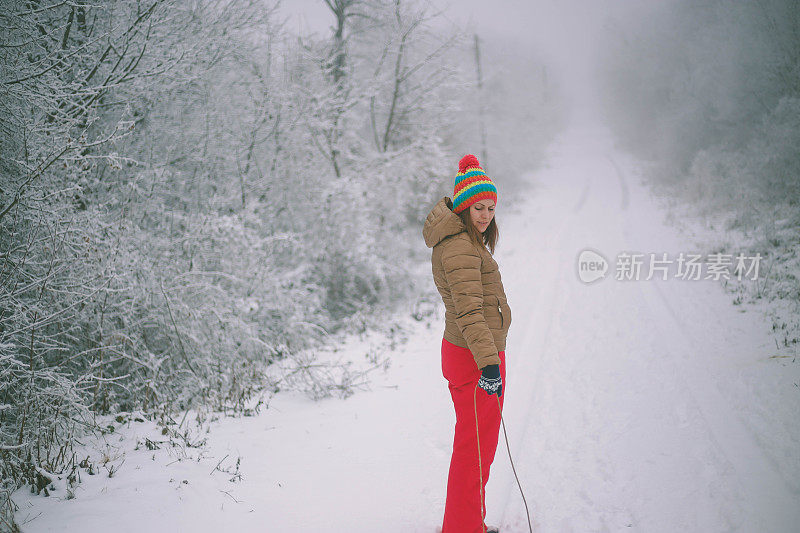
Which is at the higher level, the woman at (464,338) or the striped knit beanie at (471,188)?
the striped knit beanie at (471,188)

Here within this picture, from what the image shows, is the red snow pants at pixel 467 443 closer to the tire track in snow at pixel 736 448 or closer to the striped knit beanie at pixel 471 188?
the striped knit beanie at pixel 471 188

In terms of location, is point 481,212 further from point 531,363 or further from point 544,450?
point 531,363

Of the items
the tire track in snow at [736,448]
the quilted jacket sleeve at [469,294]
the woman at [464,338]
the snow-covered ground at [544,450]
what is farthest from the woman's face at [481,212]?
the tire track in snow at [736,448]

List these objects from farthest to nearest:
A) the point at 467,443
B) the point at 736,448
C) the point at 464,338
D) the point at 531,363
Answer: the point at 531,363 → the point at 736,448 → the point at 467,443 → the point at 464,338

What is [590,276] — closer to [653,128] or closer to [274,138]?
[274,138]

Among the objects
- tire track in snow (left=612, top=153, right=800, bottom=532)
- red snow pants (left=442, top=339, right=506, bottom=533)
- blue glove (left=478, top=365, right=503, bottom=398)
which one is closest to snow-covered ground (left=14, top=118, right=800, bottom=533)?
tire track in snow (left=612, top=153, right=800, bottom=532)

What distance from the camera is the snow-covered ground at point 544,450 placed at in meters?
2.69

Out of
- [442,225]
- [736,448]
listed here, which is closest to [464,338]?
[442,225]

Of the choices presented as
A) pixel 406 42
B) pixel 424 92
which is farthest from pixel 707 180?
pixel 406 42

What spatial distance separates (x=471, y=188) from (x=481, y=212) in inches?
Answer: 6.2

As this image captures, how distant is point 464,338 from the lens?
225 centimetres

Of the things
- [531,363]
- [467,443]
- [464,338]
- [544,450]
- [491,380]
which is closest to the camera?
[491,380]

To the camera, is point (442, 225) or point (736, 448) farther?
point (736, 448)

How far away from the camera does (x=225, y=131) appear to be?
7367 mm
